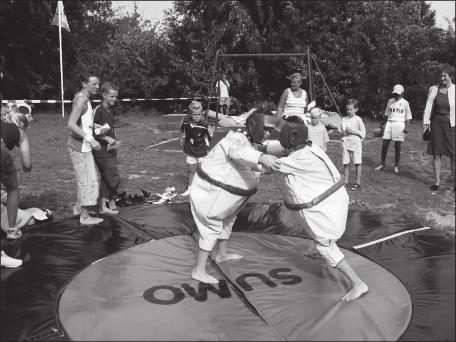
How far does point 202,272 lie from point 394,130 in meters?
5.02

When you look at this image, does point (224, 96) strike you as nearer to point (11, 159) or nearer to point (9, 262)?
point (11, 159)

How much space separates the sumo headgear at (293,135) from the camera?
2.97m

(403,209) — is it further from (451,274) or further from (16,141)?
(16,141)

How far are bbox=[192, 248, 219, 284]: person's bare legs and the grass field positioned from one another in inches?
→ 88.2

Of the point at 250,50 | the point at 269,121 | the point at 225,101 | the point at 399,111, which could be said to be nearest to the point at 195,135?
the point at 269,121

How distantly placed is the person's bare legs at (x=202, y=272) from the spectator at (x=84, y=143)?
153 cm

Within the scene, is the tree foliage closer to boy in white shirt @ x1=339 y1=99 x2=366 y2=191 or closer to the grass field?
the grass field

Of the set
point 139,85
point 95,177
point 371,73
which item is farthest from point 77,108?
point 139,85

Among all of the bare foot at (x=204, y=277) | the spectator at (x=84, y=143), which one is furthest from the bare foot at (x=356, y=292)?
the spectator at (x=84, y=143)

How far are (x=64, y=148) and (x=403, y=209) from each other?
7.07 metres

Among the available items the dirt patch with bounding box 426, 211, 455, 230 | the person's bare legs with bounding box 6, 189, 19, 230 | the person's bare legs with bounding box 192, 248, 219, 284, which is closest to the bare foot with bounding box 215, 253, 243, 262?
the person's bare legs with bounding box 192, 248, 219, 284

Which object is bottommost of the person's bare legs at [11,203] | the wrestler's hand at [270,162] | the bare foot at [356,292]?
the bare foot at [356,292]

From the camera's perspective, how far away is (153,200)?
548 centimetres

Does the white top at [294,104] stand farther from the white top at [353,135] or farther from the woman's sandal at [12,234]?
the woman's sandal at [12,234]
